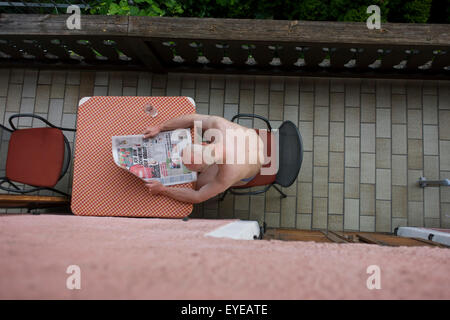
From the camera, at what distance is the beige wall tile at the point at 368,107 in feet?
10.9

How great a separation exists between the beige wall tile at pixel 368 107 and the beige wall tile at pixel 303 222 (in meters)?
1.29

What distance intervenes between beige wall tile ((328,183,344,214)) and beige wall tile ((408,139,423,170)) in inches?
32.3

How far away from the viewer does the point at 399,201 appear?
3.21m

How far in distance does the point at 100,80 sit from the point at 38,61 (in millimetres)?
753

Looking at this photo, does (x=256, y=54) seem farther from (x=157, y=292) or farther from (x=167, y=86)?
(x=157, y=292)

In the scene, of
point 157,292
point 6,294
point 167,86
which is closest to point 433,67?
point 167,86

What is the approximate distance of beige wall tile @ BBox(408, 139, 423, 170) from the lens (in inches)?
127

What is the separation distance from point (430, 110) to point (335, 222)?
66.6 inches

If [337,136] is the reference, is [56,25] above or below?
above

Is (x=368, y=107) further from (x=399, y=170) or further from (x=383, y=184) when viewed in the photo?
(x=383, y=184)

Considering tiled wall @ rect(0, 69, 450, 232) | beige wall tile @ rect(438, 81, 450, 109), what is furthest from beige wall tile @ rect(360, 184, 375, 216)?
beige wall tile @ rect(438, 81, 450, 109)

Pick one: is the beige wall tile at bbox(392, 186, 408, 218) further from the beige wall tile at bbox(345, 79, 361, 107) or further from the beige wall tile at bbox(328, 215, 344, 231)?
the beige wall tile at bbox(345, 79, 361, 107)

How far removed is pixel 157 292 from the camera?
1.98 feet

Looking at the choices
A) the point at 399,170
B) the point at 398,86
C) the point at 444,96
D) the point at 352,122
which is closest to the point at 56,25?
the point at 352,122
